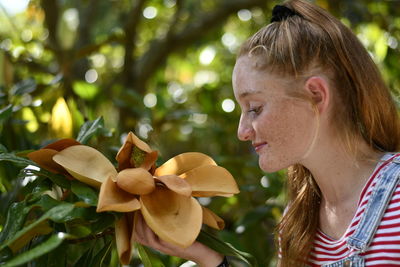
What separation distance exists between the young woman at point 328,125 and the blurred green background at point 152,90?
1.05 feet

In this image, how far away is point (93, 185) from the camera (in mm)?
781

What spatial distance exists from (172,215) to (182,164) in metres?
0.11

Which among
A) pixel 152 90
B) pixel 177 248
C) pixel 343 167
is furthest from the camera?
pixel 152 90

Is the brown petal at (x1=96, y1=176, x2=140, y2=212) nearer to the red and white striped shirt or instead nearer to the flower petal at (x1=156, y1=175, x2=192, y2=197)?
the flower petal at (x1=156, y1=175, x2=192, y2=197)

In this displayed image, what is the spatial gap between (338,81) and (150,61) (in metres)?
1.35

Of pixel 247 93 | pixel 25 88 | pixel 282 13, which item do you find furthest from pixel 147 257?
pixel 25 88

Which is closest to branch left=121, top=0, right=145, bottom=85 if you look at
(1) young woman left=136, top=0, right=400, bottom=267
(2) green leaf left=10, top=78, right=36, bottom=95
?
(2) green leaf left=10, top=78, right=36, bottom=95

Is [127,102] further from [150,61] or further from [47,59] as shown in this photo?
[47,59]

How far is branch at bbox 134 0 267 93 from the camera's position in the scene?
2.20 meters

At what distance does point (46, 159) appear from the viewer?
81 cm

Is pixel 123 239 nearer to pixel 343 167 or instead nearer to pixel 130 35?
pixel 343 167

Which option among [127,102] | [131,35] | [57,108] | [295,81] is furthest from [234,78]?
[131,35]

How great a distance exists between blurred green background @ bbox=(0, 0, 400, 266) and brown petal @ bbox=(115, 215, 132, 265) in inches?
4.9

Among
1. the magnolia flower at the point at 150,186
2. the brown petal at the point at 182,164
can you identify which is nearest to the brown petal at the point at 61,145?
the magnolia flower at the point at 150,186
